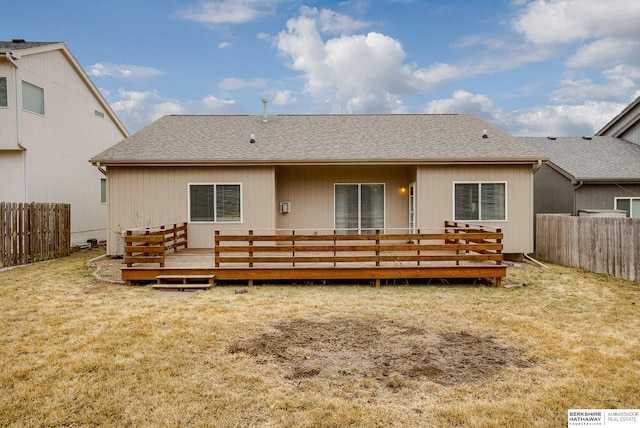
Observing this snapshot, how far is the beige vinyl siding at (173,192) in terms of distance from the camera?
11.5m

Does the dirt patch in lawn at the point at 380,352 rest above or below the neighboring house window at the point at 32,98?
below

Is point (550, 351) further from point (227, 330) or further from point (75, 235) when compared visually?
point (75, 235)

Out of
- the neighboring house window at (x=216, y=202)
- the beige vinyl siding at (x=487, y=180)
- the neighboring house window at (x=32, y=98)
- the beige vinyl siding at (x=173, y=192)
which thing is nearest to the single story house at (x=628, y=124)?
the beige vinyl siding at (x=487, y=180)

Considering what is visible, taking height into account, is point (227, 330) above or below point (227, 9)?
below

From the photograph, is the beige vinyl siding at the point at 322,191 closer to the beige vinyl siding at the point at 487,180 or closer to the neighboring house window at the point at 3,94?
the beige vinyl siding at the point at 487,180

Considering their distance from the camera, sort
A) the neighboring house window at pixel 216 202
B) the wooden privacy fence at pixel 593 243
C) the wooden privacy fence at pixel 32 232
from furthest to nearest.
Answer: the neighboring house window at pixel 216 202 → the wooden privacy fence at pixel 32 232 → the wooden privacy fence at pixel 593 243

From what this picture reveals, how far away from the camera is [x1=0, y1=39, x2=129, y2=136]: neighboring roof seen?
12.1 meters

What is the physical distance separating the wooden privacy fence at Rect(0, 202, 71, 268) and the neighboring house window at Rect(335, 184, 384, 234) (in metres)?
8.49

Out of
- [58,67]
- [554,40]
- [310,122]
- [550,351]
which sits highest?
[554,40]

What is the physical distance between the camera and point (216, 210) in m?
11.6

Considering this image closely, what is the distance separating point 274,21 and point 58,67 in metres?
10.8

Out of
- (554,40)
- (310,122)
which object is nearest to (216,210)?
(310,122)

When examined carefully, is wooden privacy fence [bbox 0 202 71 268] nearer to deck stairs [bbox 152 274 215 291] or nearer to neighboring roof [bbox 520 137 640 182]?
deck stairs [bbox 152 274 215 291]

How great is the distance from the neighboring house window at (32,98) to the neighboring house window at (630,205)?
1933 cm
